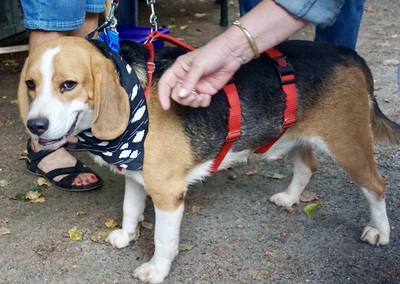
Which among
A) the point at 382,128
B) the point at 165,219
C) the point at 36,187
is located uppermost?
the point at 382,128

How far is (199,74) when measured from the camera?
259 centimetres

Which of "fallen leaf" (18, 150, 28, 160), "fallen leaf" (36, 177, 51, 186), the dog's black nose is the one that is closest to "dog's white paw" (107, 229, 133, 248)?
"fallen leaf" (36, 177, 51, 186)

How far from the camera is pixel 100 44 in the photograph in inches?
120

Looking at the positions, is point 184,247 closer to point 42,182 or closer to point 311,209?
point 311,209

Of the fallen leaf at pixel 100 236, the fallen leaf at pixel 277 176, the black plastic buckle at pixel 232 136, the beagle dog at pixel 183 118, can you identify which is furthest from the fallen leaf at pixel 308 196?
the fallen leaf at pixel 100 236

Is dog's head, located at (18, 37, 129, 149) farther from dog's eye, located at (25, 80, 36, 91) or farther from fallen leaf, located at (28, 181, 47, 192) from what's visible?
fallen leaf, located at (28, 181, 47, 192)

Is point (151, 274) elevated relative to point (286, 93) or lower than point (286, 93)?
lower

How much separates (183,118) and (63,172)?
1563 millimetres

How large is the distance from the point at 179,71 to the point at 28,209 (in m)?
1.98

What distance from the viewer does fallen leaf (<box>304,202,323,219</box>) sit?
4.11m

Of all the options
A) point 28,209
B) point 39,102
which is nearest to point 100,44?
point 39,102

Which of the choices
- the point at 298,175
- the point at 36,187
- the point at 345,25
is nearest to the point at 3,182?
the point at 36,187

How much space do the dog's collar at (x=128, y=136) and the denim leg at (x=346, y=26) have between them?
167cm

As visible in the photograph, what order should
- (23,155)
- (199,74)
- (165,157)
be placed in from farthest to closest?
(23,155) < (165,157) < (199,74)
